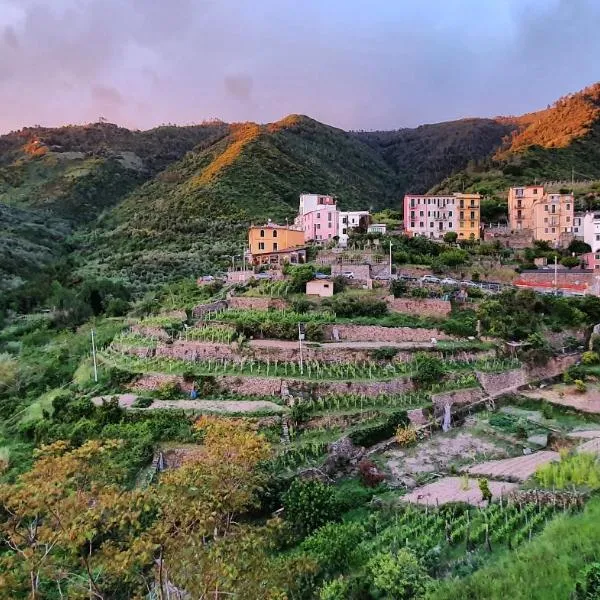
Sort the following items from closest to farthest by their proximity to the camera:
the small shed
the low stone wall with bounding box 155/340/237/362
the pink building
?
1. the low stone wall with bounding box 155/340/237/362
2. the small shed
3. the pink building

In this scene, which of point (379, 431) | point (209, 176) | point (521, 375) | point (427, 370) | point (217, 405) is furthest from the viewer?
point (209, 176)

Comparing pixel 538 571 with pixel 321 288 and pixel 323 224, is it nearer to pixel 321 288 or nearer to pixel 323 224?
pixel 321 288

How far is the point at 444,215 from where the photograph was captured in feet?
163

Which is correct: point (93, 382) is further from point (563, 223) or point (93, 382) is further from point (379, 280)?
point (563, 223)

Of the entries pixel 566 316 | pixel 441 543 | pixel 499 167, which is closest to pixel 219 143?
pixel 499 167

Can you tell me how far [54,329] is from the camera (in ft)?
149

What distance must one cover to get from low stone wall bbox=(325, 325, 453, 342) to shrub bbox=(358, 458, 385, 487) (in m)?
9.48

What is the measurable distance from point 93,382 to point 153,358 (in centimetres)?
328

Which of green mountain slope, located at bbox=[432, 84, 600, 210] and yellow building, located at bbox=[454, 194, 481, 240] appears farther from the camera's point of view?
green mountain slope, located at bbox=[432, 84, 600, 210]

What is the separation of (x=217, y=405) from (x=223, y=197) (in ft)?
197

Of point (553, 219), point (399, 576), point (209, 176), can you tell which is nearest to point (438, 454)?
point (399, 576)

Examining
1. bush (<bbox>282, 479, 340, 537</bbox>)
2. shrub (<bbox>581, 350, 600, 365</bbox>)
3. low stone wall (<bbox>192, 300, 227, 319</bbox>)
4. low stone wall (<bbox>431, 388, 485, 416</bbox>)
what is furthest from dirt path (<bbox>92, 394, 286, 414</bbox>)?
shrub (<bbox>581, 350, 600, 365</bbox>)

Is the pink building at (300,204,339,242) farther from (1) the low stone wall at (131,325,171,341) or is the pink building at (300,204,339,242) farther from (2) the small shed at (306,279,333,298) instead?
(1) the low stone wall at (131,325,171,341)

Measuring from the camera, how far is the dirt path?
23906 mm
